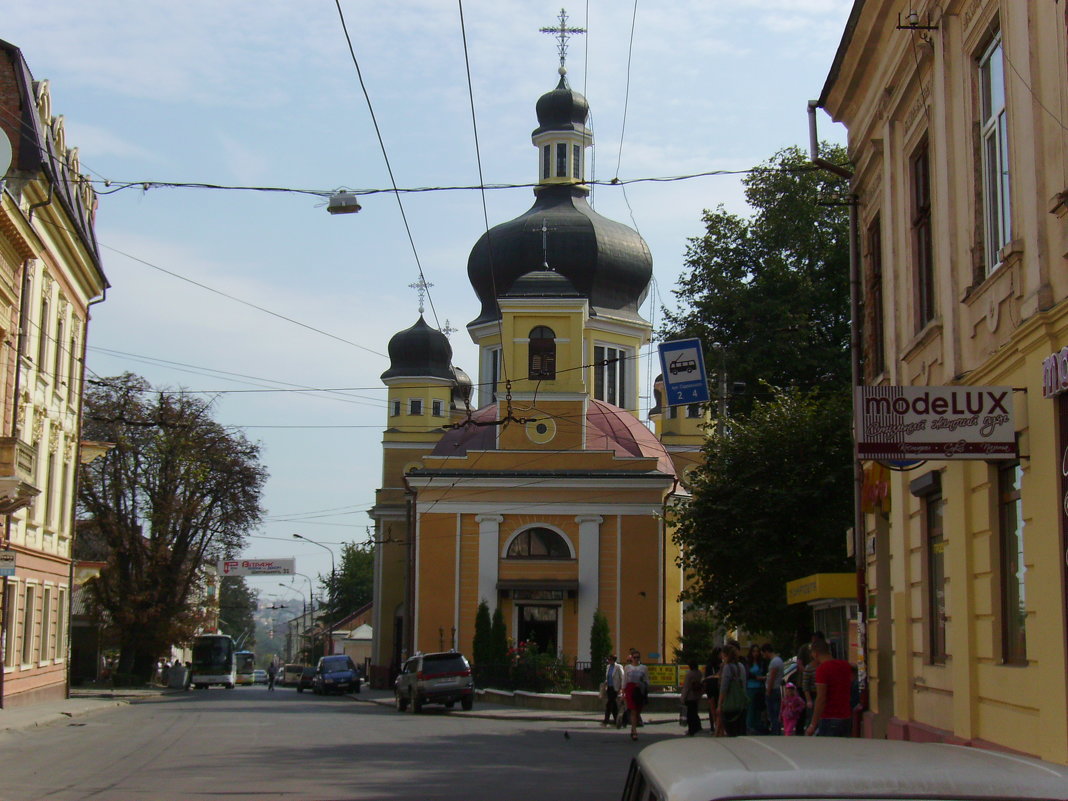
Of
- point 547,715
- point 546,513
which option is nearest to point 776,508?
point 547,715

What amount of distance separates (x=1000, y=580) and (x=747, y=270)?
23.2 meters

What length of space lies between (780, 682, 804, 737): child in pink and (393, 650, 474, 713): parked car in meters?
16.8

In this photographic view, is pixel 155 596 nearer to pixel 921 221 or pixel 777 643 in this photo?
pixel 777 643

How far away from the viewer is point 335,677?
53.8 m

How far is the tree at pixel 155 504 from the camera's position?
50.2 meters

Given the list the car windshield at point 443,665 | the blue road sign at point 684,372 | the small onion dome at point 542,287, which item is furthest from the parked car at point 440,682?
the small onion dome at point 542,287

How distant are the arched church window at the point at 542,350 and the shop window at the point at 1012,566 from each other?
135 ft

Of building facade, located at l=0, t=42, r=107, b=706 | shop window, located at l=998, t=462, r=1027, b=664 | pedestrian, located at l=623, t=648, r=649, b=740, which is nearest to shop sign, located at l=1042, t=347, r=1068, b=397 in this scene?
shop window, located at l=998, t=462, r=1027, b=664

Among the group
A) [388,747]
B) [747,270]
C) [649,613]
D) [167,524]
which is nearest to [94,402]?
[167,524]

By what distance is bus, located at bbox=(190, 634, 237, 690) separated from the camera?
64.2m

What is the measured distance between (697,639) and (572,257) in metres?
20.0

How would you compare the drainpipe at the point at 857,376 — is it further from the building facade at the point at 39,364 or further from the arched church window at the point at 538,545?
the arched church window at the point at 538,545

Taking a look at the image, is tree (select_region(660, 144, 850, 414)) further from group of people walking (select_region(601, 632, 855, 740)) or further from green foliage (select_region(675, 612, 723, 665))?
green foliage (select_region(675, 612, 723, 665))

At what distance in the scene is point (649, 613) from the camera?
164ft
